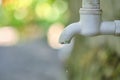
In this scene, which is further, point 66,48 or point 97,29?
point 66,48

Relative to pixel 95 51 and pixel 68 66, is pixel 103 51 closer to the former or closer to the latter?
pixel 95 51

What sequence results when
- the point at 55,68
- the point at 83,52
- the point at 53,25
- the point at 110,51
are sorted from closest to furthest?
the point at 110,51 → the point at 83,52 → the point at 55,68 → the point at 53,25

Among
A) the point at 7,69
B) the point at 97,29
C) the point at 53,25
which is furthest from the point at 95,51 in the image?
the point at 7,69

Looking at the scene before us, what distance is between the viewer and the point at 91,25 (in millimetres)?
868

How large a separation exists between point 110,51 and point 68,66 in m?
0.25

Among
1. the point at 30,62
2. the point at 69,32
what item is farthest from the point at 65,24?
the point at 69,32

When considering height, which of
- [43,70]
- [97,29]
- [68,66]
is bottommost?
[43,70]

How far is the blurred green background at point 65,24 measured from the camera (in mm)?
1094

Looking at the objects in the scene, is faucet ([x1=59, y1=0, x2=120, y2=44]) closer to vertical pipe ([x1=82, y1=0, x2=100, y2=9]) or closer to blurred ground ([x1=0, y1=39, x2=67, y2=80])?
vertical pipe ([x1=82, y1=0, x2=100, y2=9])

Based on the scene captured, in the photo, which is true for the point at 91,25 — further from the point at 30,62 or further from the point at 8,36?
the point at 8,36

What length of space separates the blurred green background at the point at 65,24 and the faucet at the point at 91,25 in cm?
22

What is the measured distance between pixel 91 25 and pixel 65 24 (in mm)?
616

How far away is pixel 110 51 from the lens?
42.9 inches

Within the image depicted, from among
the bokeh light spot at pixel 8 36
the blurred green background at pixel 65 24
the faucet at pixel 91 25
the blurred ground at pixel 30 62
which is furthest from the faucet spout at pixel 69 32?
the bokeh light spot at pixel 8 36
